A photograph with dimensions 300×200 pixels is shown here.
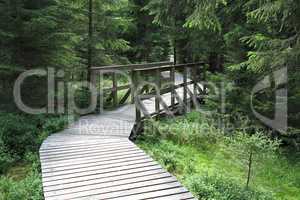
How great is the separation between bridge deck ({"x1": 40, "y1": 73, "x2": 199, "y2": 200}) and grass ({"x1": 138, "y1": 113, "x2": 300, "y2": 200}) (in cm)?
75

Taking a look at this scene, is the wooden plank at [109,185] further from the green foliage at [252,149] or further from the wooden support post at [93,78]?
the wooden support post at [93,78]

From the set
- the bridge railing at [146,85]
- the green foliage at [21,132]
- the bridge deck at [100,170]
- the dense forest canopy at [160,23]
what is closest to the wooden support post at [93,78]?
the bridge railing at [146,85]

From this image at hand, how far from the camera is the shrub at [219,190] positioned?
15.5ft

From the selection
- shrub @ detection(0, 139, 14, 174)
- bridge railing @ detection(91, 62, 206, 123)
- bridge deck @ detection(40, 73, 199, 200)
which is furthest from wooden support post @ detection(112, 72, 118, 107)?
shrub @ detection(0, 139, 14, 174)

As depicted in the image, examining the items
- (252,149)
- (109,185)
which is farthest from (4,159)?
(252,149)

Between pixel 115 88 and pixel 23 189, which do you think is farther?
pixel 115 88

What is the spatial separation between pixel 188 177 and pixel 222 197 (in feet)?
2.59

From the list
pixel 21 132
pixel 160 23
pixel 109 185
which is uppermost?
pixel 160 23

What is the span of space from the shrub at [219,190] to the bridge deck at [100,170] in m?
0.53

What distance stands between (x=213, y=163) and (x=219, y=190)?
1.70 m

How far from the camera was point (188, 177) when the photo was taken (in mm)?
5301

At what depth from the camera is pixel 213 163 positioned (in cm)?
660

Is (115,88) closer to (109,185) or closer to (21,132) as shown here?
(21,132)

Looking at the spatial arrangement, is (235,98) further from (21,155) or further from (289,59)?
(21,155)
